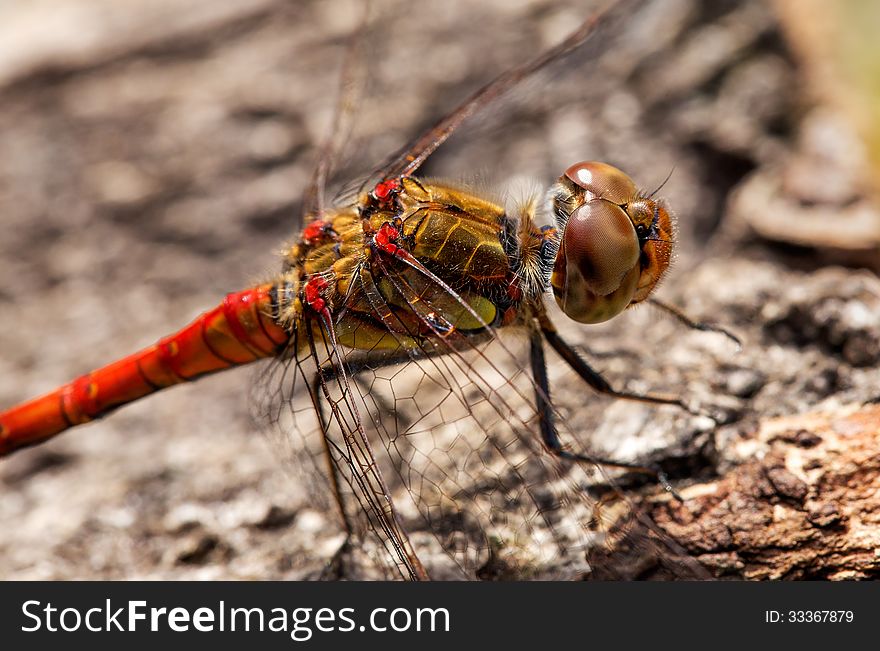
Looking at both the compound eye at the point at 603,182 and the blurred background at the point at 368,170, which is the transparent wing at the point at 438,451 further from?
the compound eye at the point at 603,182

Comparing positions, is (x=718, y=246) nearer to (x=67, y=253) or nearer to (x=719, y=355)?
(x=719, y=355)

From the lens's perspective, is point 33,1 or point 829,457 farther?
point 33,1

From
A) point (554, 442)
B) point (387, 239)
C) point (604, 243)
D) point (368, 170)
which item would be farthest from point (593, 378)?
point (368, 170)

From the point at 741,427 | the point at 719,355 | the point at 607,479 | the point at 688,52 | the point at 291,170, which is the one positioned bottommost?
the point at 607,479

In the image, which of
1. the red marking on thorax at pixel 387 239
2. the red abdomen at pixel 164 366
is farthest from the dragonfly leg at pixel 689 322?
the red abdomen at pixel 164 366

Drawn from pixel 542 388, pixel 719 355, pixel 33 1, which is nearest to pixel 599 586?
pixel 542 388

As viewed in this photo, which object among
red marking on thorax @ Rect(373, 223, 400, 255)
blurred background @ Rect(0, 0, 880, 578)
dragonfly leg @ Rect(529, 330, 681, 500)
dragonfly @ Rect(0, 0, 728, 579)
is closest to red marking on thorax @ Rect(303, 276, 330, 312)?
dragonfly @ Rect(0, 0, 728, 579)

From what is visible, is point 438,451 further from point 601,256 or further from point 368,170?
point 368,170

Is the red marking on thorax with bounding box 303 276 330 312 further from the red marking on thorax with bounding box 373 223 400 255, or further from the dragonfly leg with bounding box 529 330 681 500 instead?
the dragonfly leg with bounding box 529 330 681 500
